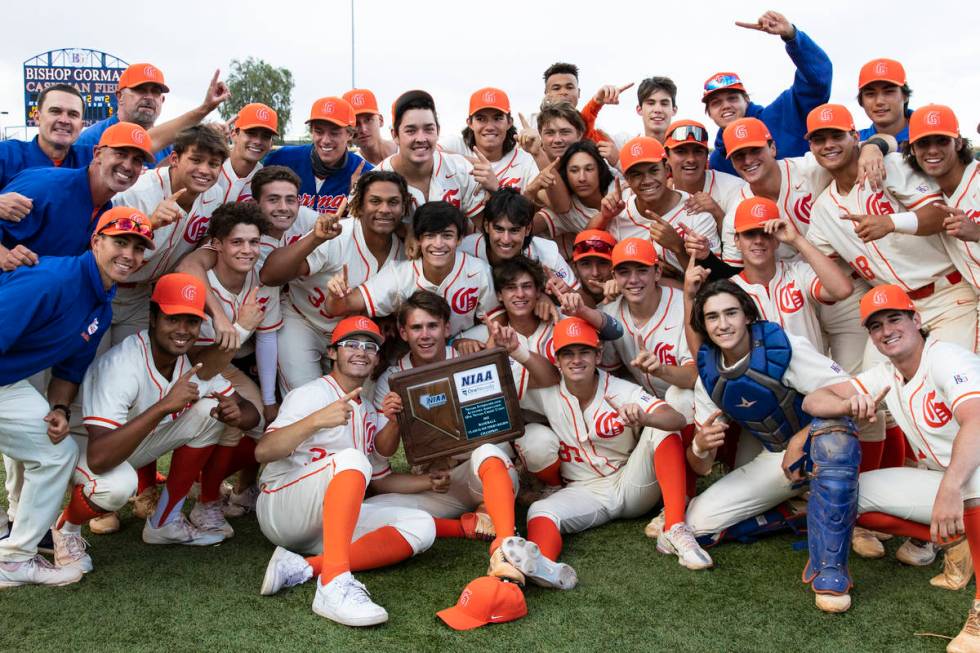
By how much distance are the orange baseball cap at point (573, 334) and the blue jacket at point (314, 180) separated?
6.79ft

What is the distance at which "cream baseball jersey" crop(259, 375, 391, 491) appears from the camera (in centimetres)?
470

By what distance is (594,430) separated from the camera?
5.15 metres

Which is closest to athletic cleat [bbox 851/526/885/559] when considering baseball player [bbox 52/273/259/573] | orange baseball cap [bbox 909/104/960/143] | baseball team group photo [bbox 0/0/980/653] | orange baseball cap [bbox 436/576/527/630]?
baseball team group photo [bbox 0/0/980/653]

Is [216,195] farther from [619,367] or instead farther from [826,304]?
[826,304]

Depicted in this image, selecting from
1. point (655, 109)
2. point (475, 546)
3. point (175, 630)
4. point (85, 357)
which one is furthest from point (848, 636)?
point (655, 109)

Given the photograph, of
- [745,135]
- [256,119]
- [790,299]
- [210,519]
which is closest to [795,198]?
[745,135]

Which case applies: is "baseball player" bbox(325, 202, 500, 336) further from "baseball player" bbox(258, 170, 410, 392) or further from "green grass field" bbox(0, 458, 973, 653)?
"green grass field" bbox(0, 458, 973, 653)

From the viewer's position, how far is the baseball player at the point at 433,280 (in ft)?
17.4

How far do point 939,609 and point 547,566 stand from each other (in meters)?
1.80

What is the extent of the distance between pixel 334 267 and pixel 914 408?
11.3 feet

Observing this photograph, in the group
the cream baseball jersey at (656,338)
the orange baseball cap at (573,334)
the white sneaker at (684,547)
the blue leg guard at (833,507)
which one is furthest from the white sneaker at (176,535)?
the blue leg guard at (833,507)

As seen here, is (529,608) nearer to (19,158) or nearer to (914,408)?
(914,408)

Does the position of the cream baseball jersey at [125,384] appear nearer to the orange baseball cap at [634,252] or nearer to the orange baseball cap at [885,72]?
the orange baseball cap at [634,252]

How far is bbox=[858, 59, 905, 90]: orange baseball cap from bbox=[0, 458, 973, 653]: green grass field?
2.87m
